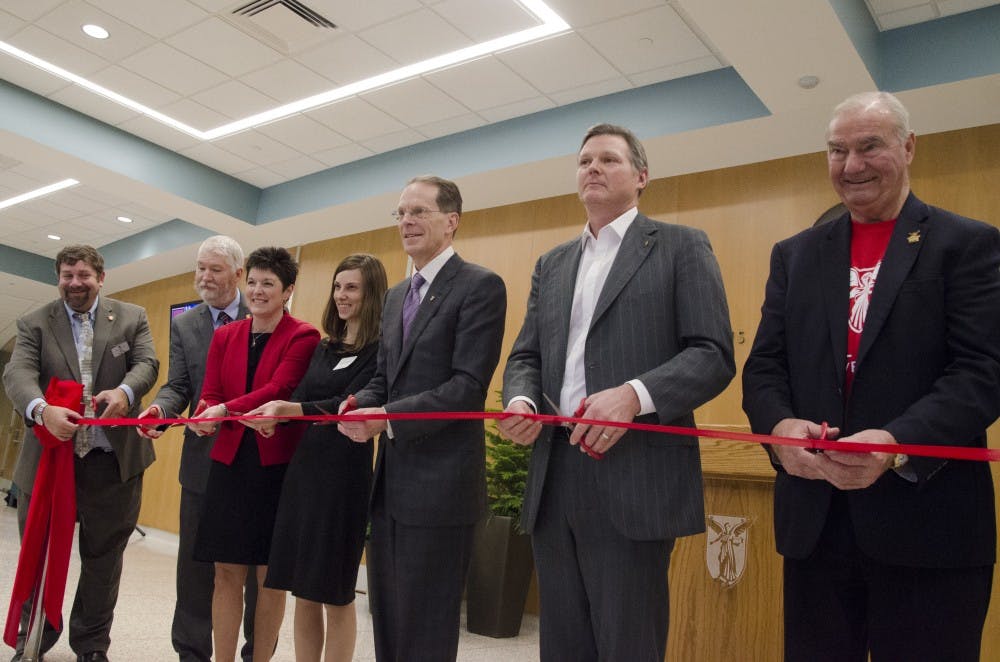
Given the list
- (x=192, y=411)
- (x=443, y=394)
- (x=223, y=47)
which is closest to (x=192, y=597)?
(x=192, y=411)

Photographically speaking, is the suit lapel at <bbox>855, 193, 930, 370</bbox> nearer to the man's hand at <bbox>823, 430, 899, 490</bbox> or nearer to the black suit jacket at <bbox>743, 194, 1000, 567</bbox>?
the black suit jacket at <bbox>743, 194, 1000, 567</bbox>

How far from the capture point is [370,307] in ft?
9.04

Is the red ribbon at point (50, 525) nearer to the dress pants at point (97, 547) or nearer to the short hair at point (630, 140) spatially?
the dress pants at point (97, 547)

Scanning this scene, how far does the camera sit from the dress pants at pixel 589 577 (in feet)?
5.25

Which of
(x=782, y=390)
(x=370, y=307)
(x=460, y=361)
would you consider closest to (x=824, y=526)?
(x=782, y=390)

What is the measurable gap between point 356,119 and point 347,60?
0.90 metres

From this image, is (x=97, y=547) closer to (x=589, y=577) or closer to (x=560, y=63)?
(x=589, y=577)

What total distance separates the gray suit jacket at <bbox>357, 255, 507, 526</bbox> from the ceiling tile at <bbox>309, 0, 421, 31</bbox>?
3037mm

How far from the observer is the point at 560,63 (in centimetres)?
526

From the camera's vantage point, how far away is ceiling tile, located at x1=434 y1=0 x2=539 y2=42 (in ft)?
15.5

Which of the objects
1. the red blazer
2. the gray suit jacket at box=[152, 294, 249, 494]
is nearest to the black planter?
the gray suit jacket at box=[152, 294, 249, 494]

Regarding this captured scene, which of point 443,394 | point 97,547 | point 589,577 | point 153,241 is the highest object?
point 153,241

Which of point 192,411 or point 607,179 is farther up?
point 607,179

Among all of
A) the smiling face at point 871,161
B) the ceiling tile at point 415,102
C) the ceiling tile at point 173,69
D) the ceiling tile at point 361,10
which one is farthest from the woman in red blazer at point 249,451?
the ceiling tile at point 173,69
